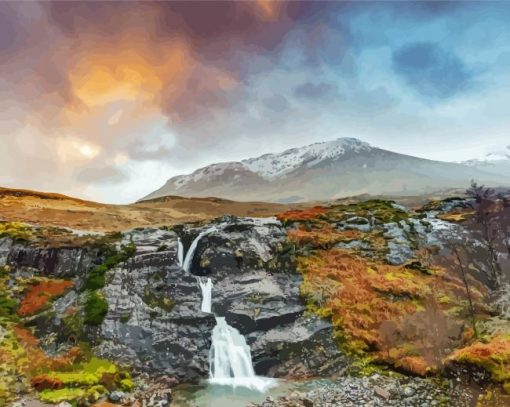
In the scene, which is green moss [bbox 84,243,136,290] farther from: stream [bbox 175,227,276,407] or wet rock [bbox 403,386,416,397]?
wet rock [bbox 403,386,416,397]

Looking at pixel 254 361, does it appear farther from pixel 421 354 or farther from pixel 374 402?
pixel 421 354

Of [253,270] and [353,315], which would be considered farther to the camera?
[253,270]

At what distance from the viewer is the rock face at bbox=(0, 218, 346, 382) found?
1174 inches

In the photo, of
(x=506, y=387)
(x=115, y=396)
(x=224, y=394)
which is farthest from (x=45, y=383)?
(x=506, y=387)

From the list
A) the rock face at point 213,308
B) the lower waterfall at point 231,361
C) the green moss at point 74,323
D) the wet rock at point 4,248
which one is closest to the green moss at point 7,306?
the green moss at point 74,323

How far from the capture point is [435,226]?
4697 centimetres

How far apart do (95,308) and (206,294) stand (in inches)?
348

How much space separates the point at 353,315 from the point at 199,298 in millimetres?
12533

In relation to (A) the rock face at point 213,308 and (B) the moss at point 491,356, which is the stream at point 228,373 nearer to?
(A) the rock face at point 213,308

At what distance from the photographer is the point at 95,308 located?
31922 mm

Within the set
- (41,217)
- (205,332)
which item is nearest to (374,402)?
(205,332)

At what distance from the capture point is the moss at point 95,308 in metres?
31.0

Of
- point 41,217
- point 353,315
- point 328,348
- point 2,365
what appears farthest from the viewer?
point 41,217

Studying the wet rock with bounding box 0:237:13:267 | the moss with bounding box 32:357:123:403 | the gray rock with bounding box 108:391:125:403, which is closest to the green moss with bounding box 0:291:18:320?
the wet rock with bounding box 0:237:13:267
